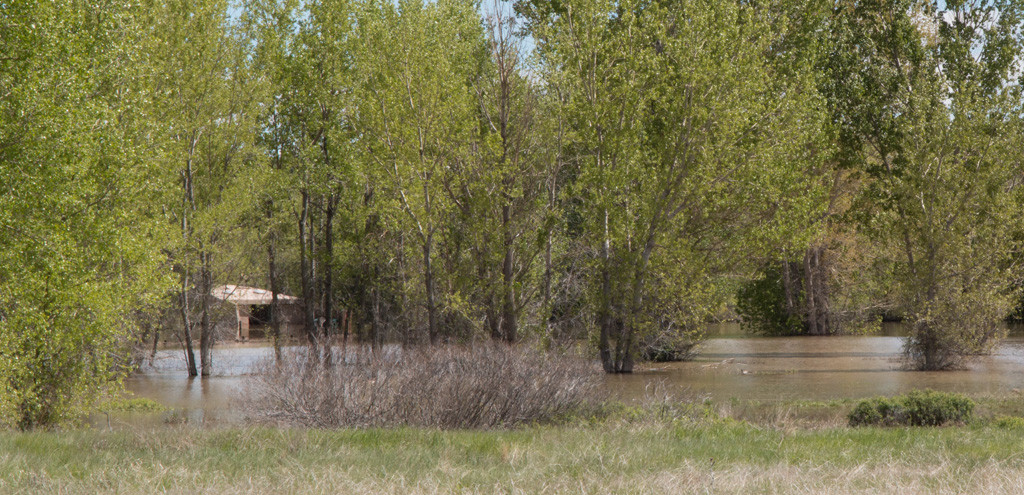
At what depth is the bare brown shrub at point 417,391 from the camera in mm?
12977

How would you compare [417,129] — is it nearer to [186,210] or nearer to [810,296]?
[186,210]

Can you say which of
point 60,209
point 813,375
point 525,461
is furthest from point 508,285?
point 525,461

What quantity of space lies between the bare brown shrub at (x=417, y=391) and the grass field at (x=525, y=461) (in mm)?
1544

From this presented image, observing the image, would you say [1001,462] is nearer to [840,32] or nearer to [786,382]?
[786,382]

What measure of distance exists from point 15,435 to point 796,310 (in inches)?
1288

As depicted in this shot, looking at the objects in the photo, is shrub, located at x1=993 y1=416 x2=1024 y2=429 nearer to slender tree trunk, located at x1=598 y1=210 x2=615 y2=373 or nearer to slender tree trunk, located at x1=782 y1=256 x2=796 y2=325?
slender tree trunk, located at x1=598 y1=210 x2=615 y2=373

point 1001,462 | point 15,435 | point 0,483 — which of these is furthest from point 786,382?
point 0,483

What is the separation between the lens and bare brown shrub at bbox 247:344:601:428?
13.0 metres

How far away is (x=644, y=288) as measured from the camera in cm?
2308

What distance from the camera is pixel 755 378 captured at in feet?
73.0

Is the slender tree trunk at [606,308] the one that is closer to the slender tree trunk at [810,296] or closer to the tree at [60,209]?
the tree at [60,209]

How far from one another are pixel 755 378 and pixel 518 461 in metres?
14.5

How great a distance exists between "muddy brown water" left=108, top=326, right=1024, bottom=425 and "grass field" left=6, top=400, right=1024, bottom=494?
3.93m

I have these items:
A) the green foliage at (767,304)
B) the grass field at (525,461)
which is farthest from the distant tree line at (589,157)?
the green foliage at (767,304)
